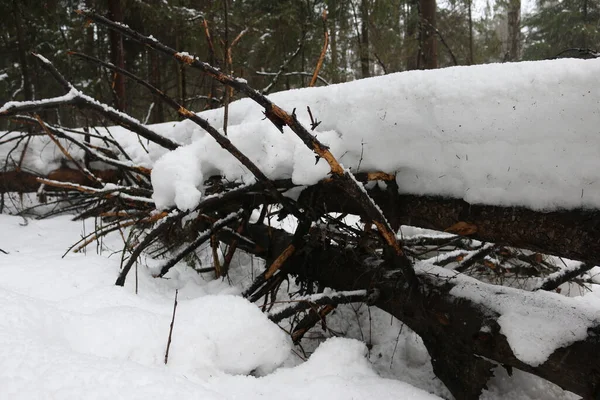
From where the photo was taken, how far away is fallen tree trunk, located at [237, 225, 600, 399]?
52.4 inches

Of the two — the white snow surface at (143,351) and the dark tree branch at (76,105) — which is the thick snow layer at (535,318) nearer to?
the white snow surface at (143,351)

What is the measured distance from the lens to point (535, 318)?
1.46 meters

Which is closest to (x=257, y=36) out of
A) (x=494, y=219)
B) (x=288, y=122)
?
(x=288, y=122)

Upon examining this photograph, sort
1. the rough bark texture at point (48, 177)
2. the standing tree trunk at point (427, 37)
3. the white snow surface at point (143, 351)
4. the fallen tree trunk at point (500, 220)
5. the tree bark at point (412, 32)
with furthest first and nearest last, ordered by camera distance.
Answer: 1. the tree bark at point (412, 32)
2. the standing tree trunk at point (427, 37)
3. the rough bark texture at point (48, 177)
4. the fallen tree trunk at point (500, 220)
5. the white snow surface at point (143, 351)

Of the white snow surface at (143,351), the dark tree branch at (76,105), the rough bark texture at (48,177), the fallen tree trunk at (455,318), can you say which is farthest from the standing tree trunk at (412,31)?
the white snow surface at (143,351)

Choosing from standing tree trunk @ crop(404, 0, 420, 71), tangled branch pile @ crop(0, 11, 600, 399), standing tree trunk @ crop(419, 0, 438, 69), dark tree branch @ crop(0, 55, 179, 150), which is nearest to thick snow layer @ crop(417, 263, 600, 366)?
tangled branch pile @ crop(0, 11, 600, 399)

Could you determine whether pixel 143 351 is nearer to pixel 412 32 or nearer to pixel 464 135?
pixel 464 135

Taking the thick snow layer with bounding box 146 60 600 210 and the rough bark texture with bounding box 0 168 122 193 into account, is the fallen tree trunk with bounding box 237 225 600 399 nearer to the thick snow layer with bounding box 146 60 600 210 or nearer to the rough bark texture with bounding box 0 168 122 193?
the thick snow layer with bounding box 146 60 600 210

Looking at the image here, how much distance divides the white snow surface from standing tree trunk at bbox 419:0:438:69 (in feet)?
17.9

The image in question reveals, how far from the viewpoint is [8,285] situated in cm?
172

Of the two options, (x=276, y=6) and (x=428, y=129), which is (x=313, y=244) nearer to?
(x=428, y=129)

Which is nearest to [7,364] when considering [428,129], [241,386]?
[241,386]

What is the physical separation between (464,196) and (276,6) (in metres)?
7.24

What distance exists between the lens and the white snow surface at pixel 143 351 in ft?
3.22
